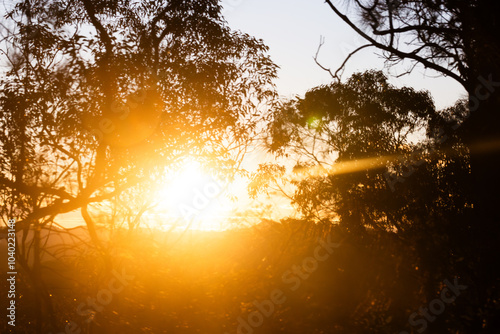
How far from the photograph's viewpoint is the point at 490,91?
830 cm

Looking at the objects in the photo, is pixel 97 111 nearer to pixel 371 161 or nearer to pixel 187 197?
pixel 187 197

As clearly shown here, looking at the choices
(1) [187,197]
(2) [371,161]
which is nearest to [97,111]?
(1) [187,197]

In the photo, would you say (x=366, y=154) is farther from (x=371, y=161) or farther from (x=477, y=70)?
(x=477, y=70)

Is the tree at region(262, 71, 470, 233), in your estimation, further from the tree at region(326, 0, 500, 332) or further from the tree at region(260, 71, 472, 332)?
the tree at region(326, 0, 500, 332)

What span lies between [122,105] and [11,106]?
201cm

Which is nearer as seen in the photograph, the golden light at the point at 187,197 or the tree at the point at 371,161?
the golden light at the point at 187,197

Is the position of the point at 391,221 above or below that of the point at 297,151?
below

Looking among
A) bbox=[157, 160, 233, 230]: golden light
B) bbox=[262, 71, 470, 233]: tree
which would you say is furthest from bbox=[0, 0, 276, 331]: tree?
bbox=[262, 71, 470, 233]: tree

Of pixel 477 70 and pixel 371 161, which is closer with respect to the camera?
pixel 477 70

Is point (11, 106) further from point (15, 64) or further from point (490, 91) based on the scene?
point (490, 91)

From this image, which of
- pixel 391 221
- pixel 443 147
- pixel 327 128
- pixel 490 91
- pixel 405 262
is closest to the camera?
pixel 490 91

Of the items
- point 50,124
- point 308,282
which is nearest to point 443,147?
point 308,282

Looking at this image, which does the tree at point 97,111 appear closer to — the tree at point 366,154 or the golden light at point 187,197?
the golden light at point 187,197

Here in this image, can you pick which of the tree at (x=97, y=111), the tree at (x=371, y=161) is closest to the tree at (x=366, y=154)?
the tree at (x=371, y=161)
